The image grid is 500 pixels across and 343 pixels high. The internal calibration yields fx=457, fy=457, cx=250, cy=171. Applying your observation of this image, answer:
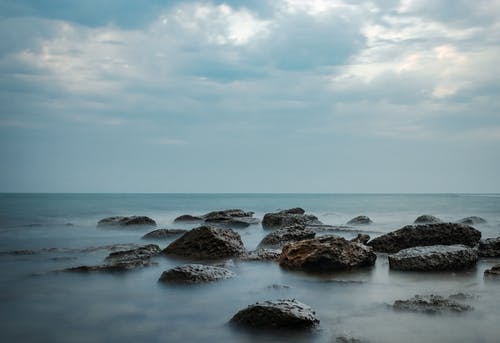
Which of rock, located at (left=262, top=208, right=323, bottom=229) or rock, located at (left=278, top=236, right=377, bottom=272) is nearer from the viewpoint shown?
rock, located at (left=278, top=236, right=377, bottom=272)

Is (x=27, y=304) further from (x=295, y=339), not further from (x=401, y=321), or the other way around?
(x=401, y=321)

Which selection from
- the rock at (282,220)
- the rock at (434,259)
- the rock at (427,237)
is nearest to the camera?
the rock at (434,259)

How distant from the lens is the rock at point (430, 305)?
585 cm

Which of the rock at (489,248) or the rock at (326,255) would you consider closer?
the rock at (326,255)

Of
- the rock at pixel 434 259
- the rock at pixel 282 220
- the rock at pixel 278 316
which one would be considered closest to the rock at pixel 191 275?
the rock at pixel 278 316

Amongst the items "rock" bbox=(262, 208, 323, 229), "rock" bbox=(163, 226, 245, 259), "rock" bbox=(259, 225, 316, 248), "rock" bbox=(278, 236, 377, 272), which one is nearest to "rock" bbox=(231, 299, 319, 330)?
"rock" bbox=(278, 236, 377, 272)

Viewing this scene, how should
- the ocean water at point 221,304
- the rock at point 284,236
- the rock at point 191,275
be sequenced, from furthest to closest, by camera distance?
the rock at point 284,236, the rock at point 191,275, the ocean water at point 221,304

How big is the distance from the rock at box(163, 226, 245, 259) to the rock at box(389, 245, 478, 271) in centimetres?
387

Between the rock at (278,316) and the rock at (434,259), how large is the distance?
162 inches

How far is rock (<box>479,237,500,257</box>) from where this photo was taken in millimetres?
10375

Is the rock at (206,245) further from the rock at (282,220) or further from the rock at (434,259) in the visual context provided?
the rock at (282,220)

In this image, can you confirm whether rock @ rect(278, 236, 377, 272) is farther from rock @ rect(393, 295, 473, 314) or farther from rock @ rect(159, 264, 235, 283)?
rock @ rect(393, 295, 473, 314)

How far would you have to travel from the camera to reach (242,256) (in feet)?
35.8

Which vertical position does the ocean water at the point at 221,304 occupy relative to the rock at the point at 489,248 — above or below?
below
